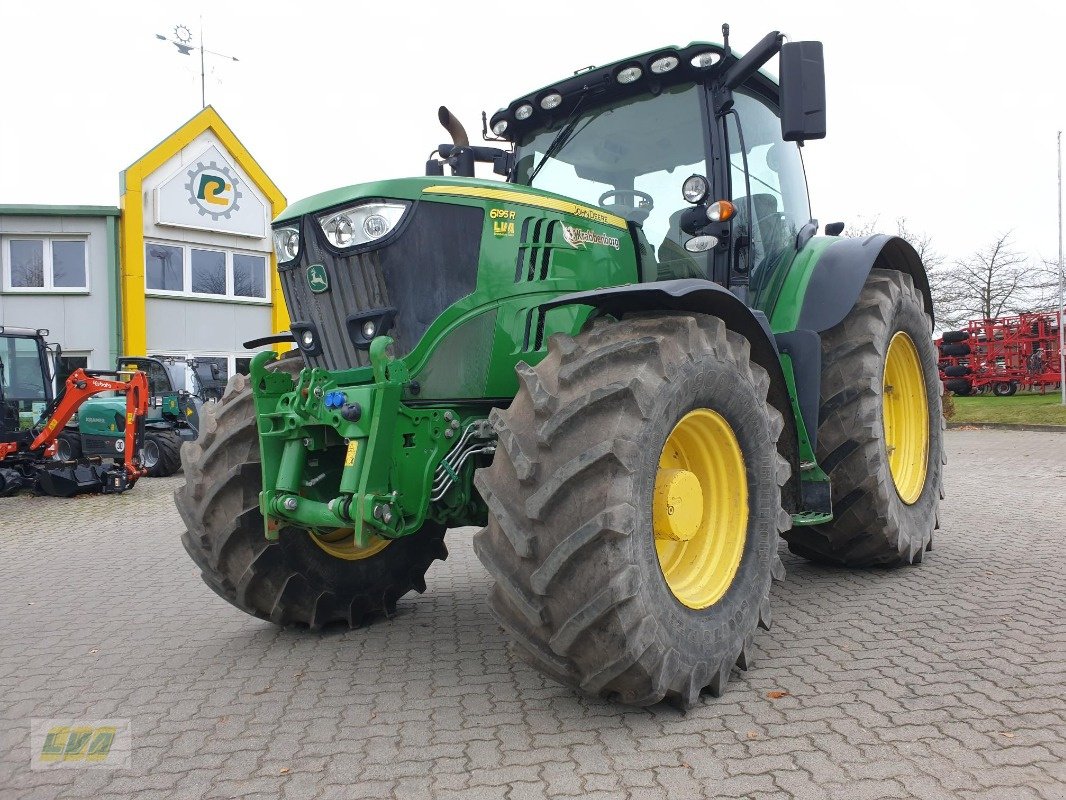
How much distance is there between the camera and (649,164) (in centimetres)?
452

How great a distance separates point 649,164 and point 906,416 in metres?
2.55

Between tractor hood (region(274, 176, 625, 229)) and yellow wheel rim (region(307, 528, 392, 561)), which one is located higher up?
tractor hood (region(274, 176, 625, 229))

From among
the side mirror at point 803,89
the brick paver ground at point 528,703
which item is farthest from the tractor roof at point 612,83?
the brick paver ground at point 528,703

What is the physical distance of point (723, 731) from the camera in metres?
2.93

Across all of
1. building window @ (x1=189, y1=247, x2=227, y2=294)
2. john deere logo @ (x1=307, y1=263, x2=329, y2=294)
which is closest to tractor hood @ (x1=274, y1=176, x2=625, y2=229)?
john deere logo @ (x1=307, y1=263, x2=329, y2=294)

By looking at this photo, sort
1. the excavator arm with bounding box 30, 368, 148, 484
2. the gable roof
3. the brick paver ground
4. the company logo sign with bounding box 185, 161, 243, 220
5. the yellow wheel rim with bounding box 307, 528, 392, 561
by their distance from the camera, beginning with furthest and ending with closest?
the company logo sign with bounding box 185, 161, 243, 220 < the gable roof < the excavator arm with bounding box 30, 368, 148, 484 < the yellow wheel rim with bounding box 307, 528, 392, 561 < the brick paver ground

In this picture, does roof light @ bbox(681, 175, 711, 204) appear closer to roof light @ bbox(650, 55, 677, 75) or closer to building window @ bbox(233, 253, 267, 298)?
roof light @ bbox(650, 55, 677, 75)

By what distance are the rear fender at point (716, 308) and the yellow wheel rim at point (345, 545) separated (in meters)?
1.54

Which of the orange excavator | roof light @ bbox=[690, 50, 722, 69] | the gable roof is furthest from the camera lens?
the gable roof

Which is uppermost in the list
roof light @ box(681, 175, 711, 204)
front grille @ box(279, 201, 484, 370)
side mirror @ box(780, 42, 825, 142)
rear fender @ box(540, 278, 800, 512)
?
side mirror @ box(780, 42, 825, 142)

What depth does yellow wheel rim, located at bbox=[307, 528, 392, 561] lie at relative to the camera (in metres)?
4.19

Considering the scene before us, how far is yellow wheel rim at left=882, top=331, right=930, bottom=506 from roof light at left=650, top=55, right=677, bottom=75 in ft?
7.68

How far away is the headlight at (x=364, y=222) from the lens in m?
3.49

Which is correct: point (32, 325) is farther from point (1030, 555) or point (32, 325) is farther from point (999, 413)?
point (999, 413)
